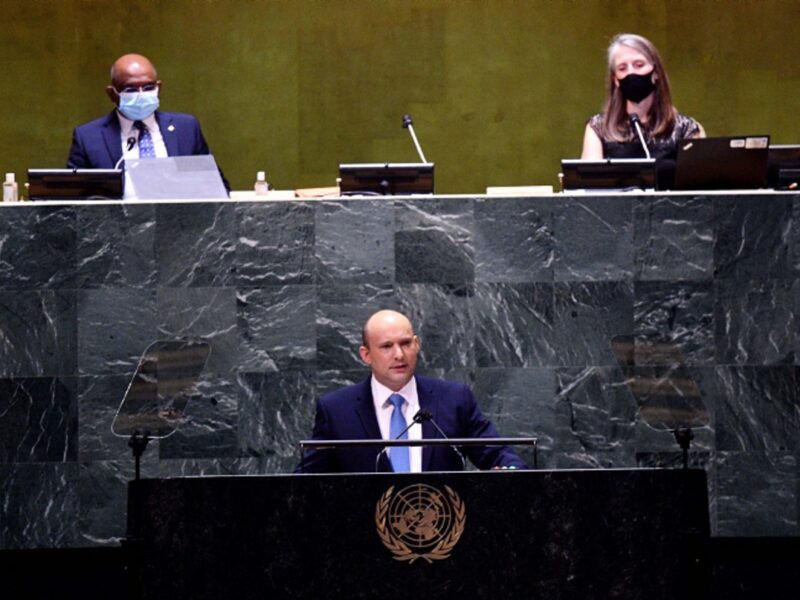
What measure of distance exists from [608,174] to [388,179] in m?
0.96

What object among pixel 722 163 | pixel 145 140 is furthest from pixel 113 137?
pixel 722 163

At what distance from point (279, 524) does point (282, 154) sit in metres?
5.59

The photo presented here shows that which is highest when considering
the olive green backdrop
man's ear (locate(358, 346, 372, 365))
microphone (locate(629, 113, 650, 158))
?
the olive green backdrop

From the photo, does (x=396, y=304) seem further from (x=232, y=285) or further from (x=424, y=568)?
(x=424, y=568)

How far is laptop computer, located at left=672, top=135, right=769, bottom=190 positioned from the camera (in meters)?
6.67

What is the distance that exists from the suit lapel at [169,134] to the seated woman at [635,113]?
2.10 meters

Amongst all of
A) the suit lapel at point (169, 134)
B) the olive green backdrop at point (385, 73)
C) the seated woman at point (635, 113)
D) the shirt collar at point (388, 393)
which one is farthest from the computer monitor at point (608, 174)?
the olive green backdrop at point (385, 73)

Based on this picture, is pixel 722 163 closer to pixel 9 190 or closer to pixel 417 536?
pixel 417 536

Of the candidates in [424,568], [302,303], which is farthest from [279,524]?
[302,303]

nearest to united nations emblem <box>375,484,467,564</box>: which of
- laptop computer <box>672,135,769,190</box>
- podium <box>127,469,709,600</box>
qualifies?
podium <box>127,469,709,600</box>

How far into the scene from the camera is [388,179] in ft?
22.4

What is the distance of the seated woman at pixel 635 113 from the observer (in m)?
7.23

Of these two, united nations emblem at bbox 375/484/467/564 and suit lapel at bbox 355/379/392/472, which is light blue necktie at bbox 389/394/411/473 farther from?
united nations emblem at bbox 375/484/467/564

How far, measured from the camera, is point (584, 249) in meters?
6.57
